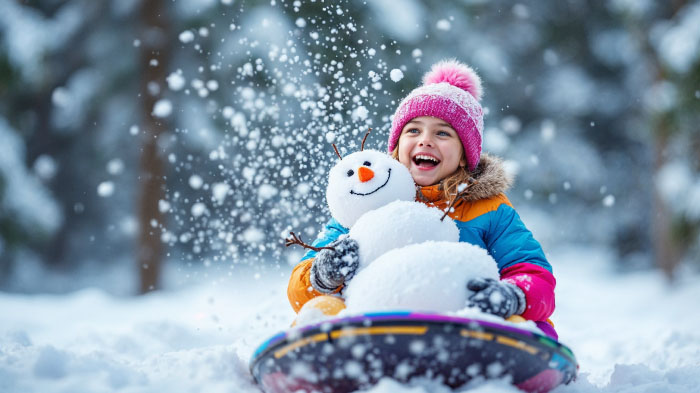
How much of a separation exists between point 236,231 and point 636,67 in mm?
7325

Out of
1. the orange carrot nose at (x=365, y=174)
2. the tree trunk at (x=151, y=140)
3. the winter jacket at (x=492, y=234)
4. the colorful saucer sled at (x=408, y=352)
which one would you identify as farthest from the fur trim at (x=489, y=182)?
the tree trunk at (x=151, y=140)

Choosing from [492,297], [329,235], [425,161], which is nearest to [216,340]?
[329,235]

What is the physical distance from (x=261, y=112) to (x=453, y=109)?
4.27 metres

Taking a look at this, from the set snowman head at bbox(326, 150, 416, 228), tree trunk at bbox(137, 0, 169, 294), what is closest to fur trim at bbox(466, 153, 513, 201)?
snowman head at bbox(326, 150, 416, 228)

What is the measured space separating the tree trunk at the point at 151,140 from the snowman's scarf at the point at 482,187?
20.1 feet

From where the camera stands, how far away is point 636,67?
10.2m

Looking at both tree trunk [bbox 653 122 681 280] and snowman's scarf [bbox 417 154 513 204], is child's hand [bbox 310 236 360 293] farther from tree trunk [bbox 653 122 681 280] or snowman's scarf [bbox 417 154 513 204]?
tree trunk [bbox 653 122 681 280]

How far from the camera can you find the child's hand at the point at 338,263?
7.14 ft

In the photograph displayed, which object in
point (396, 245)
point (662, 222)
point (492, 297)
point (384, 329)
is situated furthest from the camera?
point (662, 222)

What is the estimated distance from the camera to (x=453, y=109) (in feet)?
9.43

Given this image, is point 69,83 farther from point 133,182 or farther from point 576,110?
point 576,110

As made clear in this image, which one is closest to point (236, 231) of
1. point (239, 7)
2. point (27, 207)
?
point (239, 7)

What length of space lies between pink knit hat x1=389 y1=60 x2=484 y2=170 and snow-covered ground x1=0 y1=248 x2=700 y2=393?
3.78ft

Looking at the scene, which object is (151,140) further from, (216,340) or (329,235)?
(329,235)
